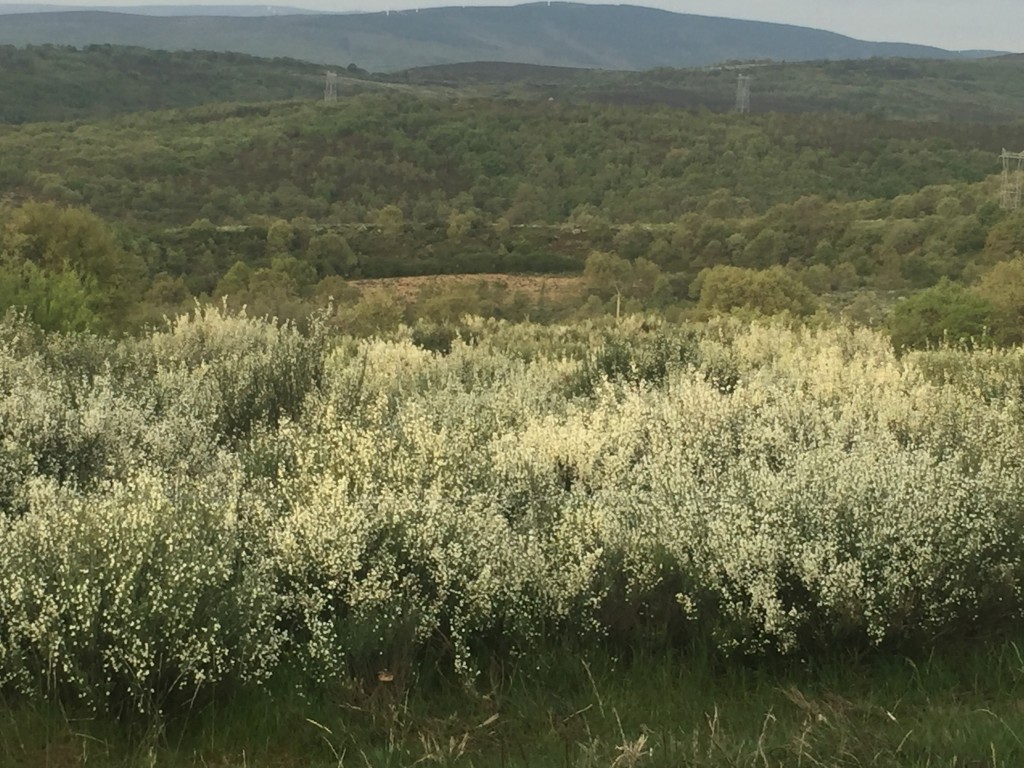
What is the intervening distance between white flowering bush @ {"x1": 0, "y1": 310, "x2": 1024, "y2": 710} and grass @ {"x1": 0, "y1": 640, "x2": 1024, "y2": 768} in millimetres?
119

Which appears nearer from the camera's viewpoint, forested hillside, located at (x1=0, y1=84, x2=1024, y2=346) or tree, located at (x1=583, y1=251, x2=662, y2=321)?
forested hillside, located at (x1=0, y1=84, x2=1024, y2=346)

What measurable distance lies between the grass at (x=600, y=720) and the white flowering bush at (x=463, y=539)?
119 mm

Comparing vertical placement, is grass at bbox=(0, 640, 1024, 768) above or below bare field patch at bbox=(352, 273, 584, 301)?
above

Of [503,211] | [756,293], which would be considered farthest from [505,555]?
[503,211]

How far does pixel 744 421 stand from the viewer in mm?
7203

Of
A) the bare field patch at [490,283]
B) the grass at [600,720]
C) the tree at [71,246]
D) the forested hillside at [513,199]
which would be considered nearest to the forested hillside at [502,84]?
the forested hillside at [513,199]

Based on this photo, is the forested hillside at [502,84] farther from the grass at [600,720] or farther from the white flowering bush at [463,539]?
the grass at [600,720]

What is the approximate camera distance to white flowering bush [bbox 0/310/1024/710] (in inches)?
150

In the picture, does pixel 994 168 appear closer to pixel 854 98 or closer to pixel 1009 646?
pixel 1009 646

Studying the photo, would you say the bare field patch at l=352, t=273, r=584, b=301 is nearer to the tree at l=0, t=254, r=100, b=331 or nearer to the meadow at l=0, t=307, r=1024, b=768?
the tree at l=0, t=254, r=100, b=331

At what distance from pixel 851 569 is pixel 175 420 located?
13.4ft

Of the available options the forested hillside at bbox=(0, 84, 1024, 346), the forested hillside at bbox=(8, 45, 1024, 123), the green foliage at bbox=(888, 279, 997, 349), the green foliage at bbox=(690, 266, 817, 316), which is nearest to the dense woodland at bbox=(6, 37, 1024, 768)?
the green foliage at bbox=(888, 279, 997, 349)

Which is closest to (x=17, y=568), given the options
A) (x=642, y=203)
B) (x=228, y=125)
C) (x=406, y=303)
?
(x=406, y=303)

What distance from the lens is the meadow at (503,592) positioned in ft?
11.8
